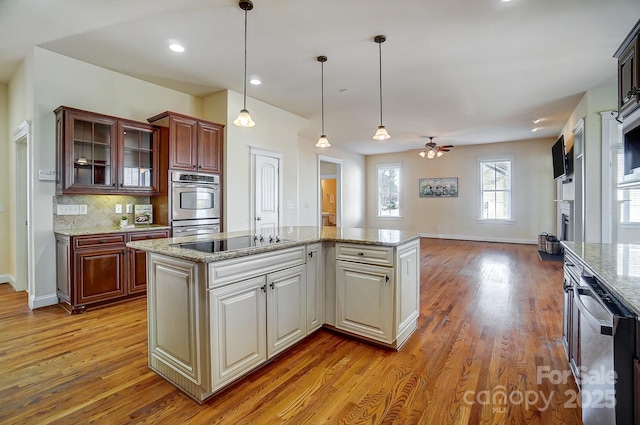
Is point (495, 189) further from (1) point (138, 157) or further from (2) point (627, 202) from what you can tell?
(1) point (138, 157)

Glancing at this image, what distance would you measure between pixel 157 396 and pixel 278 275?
1.06 meters

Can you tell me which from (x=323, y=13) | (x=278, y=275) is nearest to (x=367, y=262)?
(x=278, y=275)

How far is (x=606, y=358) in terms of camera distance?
1194 millimetres

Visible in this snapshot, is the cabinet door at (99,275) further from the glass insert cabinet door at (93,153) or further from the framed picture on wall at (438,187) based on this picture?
the framed picture on wall at (438,187)

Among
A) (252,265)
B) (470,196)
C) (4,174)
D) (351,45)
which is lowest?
(252,265)

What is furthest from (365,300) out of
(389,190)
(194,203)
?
(389,190)

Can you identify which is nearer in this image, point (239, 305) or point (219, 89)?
point (239, 305)

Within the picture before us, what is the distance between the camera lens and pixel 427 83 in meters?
4.34

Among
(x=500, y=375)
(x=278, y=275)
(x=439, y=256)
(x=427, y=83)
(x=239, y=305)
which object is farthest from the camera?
(x=439, y=256)

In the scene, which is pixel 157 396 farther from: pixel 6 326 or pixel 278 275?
pixel 6 326

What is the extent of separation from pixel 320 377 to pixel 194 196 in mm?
3077

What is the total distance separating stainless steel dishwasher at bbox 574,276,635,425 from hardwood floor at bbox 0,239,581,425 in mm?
549

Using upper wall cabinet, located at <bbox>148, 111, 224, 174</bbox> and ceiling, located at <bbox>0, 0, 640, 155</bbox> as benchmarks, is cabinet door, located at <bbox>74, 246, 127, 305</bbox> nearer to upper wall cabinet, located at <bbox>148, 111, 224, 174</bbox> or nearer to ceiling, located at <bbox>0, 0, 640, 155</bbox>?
upper wall cabinet, located at <bbox>148, 111, 224, 174</bbox>

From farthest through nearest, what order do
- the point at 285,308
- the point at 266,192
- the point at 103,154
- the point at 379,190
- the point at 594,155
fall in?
the point at 379,190 < the point at 266,192 < the point at 594,155 < the point at 103,154 < the point at 285,308
